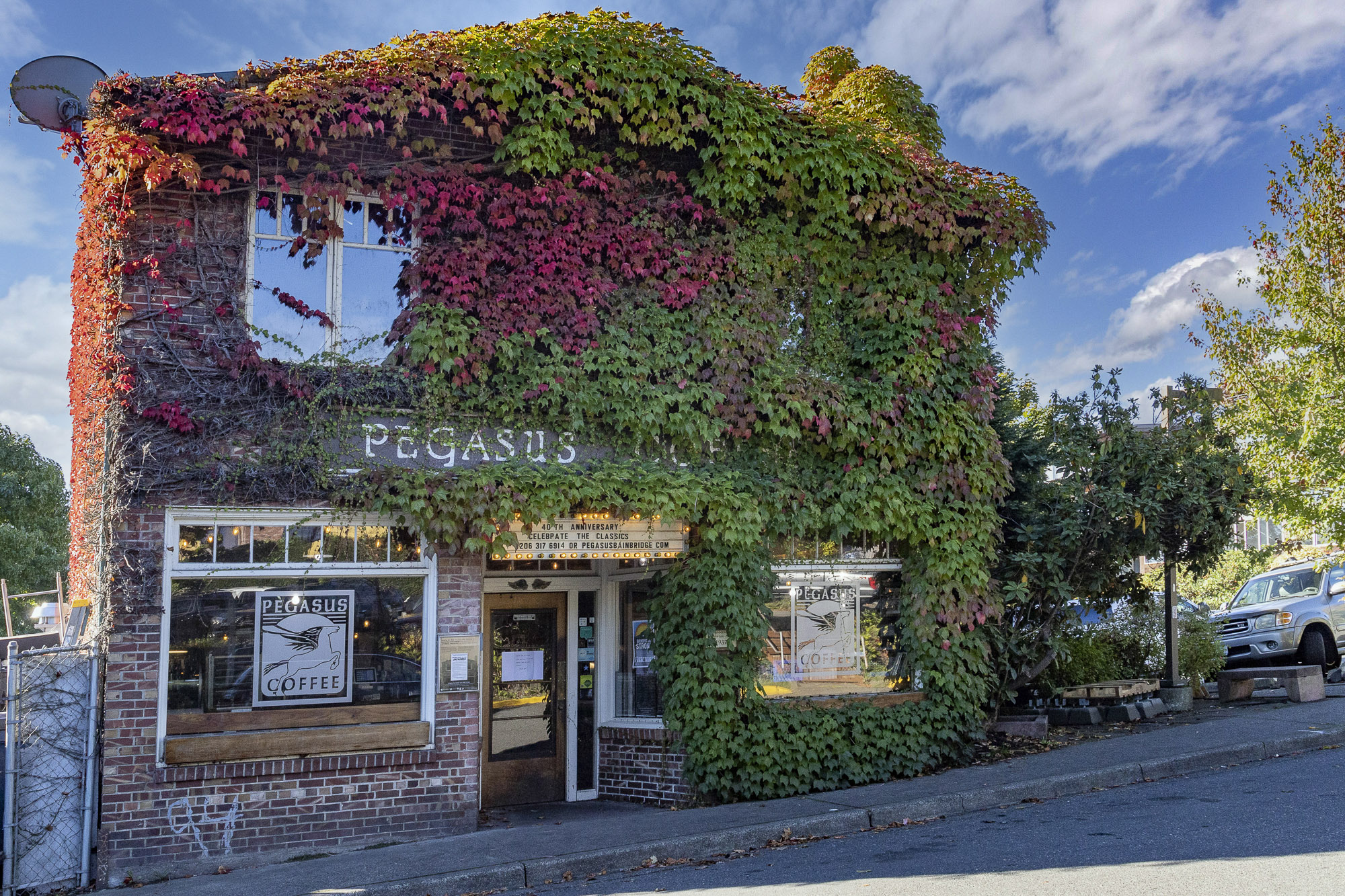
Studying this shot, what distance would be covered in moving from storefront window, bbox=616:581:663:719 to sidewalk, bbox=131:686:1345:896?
97 cm

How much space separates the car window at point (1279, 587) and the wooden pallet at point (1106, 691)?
16.6 feet

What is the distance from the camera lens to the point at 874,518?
32.4ft

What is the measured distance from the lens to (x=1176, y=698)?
41.7ft

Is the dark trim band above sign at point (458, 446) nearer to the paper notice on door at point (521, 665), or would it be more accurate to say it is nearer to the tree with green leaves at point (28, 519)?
the paper notice on door at point (521, 665)

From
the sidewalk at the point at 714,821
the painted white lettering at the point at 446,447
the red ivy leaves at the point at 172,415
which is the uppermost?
the red ivy leaves at the point at 172,415

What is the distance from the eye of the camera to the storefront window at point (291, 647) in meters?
7.84

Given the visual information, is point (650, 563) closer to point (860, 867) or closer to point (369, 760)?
point (369, 760)

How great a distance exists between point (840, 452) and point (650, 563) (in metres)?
2.27

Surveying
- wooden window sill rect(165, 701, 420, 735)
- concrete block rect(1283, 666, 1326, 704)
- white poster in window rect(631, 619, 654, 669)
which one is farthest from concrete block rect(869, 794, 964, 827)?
concrete block rect(1283, 666, 1326, 704)

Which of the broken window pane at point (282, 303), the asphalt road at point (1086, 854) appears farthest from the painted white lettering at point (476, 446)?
the asphalt road at point (1086, 854)

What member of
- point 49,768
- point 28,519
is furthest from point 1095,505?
point 28,519

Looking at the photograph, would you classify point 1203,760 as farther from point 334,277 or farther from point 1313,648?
point 334,277

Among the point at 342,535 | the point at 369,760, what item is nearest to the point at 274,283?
the point at 342,535

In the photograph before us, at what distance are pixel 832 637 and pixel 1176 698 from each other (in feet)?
18.7
